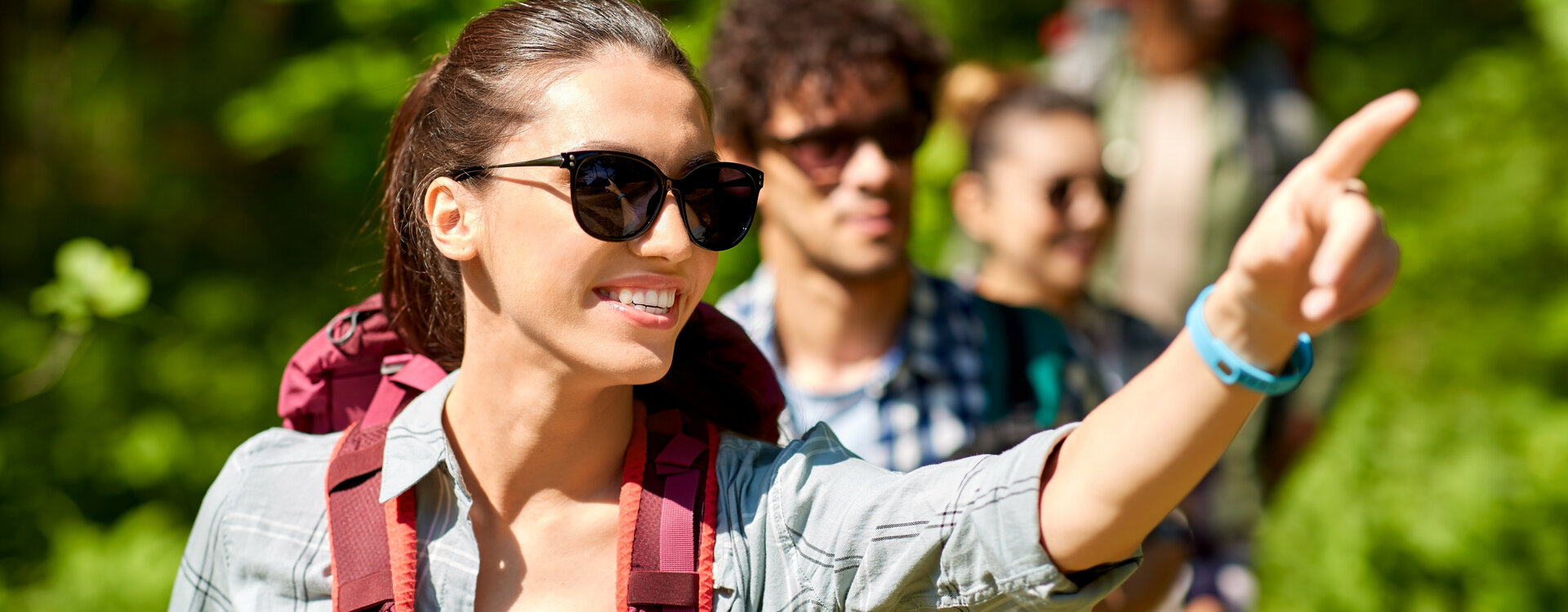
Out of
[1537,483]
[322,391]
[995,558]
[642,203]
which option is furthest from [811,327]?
[1537,483]

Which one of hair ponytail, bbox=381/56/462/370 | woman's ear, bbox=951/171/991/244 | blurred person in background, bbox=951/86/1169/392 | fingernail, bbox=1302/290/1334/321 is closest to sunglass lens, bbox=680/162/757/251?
hair ponytail, bbox=381/56/462/370

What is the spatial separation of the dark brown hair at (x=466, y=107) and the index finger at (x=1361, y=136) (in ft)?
2.70

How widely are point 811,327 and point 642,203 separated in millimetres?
1718

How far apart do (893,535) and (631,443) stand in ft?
1.39

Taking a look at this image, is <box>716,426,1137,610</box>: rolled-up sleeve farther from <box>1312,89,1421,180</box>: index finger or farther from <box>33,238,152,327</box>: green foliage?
<box>33,238,152,327</box>: green foliage

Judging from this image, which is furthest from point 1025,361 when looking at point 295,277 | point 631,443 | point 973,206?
point 295,277

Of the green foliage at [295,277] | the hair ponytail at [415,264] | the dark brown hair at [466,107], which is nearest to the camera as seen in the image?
the dark brown hair at [466,107]

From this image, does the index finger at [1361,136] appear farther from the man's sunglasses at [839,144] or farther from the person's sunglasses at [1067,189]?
the person's sunglasses at [1067,189]

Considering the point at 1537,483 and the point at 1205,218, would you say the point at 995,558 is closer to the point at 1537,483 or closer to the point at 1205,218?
the point at 1205,218

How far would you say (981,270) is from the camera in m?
3.89

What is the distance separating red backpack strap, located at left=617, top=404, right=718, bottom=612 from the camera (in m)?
1.50

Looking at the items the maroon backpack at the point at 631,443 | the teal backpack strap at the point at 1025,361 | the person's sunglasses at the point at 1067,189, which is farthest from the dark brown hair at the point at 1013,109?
the maroon backpack at the point at 631,443

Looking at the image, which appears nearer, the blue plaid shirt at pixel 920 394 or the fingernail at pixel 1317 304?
the fingernail at pixel 1317 304

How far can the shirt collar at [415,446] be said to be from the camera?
1615mm
